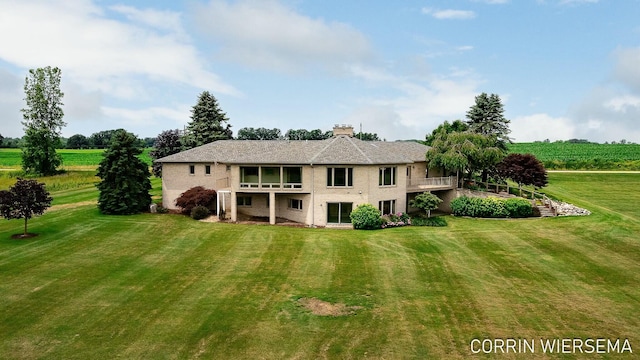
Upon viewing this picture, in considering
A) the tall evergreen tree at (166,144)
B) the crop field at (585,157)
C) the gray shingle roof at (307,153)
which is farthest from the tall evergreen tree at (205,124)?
the crop field at (585,157)

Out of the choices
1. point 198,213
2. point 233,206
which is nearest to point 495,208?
point 233,206

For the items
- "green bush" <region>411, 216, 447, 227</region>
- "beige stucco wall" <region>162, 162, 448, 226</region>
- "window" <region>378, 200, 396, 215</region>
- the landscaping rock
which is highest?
"beige stucco wall" <region>162, 162, 448, 226</region>

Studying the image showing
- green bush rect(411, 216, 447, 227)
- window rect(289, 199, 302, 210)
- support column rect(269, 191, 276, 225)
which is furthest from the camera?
window rect(289, 199, 302, 210)

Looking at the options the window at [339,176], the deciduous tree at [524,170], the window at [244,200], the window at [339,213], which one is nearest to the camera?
the window at [339,176]

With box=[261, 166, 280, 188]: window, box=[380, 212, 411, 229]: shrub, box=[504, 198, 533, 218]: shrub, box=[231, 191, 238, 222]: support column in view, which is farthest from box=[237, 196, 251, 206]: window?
box=[504, 198, 533, 218]: shrub

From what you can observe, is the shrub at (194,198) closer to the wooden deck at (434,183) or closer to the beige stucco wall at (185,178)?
the beige stucco wall at (185,178)

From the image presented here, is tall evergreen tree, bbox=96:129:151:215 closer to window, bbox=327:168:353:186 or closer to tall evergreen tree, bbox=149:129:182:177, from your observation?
window, bbox=327:168:353:186
